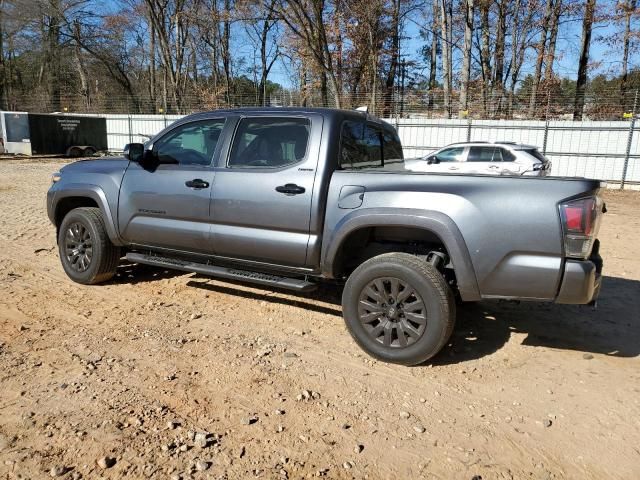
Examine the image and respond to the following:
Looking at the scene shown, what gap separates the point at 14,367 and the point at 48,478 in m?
1.38

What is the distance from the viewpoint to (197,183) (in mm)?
4496

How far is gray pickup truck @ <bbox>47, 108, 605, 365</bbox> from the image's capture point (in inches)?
128

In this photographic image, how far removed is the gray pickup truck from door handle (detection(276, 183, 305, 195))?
0.09ft

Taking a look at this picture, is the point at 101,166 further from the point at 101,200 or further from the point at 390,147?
the point at 390,147

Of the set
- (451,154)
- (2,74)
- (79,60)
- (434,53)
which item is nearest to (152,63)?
(79,60)

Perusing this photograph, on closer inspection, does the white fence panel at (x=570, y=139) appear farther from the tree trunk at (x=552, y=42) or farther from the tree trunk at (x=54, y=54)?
the tree trunk at (x=54, y=54)

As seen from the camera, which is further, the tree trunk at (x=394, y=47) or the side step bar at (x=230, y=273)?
the tree trunk at (x=394, y=47)

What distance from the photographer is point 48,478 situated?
2.39 metres

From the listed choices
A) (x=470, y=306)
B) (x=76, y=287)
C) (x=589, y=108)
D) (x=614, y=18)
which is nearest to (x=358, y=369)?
(x=470, y=306)

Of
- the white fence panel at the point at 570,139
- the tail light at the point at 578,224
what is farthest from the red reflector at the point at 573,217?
the white fence panel at the point at 570,139

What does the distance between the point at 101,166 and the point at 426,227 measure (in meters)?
3.52

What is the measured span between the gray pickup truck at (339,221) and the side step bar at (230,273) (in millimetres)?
17

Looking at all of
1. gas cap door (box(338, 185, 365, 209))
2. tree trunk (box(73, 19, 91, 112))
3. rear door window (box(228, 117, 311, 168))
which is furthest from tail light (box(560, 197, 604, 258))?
tree trunk (box(73, 19, 91, 112))

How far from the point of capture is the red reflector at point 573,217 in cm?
312
